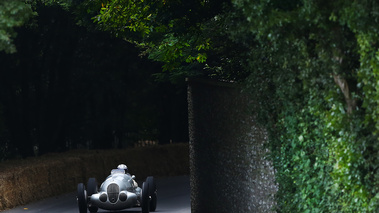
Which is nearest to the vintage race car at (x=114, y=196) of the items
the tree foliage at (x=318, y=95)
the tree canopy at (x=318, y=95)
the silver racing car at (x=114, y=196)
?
the silver racing car at (x=114, y=196)

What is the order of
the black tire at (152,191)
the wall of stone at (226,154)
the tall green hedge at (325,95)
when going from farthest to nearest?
the black tire at (152,191)
the wall of stone at (226,154)
the tall green hedge at (325,95)

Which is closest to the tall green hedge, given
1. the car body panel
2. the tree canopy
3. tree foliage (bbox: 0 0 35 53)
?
the tree canopy

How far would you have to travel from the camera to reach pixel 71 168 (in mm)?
27953

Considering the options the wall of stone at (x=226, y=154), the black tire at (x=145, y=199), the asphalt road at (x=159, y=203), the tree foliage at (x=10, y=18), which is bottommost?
the asphalt road at (x=159, y=203)

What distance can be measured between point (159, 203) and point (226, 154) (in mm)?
8678

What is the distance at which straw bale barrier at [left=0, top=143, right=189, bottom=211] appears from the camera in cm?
2411

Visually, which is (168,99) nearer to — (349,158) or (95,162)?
(95,162)

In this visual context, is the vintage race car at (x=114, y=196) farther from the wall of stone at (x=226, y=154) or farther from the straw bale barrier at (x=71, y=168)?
the straw bale barrier at (x=71, y=168)

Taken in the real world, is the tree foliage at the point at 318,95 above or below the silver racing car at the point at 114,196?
above

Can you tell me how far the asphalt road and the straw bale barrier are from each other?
0.37 metres

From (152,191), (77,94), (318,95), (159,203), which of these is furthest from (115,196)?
(77,94)

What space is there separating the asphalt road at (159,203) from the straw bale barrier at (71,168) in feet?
1.21

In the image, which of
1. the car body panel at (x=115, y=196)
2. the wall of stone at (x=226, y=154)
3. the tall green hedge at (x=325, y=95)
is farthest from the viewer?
the car body panel at (x=115, y=196)

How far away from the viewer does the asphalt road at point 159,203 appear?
904 inches
